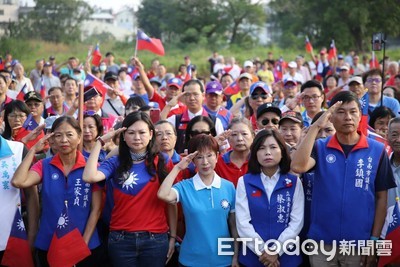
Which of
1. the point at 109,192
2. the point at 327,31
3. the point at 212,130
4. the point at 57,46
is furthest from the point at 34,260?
the point at 327,31

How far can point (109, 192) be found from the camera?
4.93 metres

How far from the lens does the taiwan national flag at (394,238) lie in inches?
184

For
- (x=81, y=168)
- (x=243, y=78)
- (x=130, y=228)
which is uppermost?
(x=243, y=78)

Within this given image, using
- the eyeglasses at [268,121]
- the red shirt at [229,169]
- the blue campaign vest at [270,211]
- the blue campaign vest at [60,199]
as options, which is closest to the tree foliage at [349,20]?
the eyeglasses at [268,121]

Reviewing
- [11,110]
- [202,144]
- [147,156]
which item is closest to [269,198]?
[202,144]

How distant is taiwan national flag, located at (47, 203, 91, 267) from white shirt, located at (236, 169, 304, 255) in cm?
128

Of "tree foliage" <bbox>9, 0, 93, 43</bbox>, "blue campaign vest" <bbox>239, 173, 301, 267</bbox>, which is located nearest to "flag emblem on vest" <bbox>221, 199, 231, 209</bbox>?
"blue campaign vest" <bbox>239, 173, 301, 267</bbox>

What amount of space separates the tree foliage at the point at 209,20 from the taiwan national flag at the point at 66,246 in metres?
38.2

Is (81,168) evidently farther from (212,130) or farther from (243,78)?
(243,78)

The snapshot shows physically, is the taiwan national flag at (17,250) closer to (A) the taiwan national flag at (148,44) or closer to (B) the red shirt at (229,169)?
(B) the red shirt at (229,169)

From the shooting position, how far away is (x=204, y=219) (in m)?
4.62

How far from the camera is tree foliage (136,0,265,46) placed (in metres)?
43.8

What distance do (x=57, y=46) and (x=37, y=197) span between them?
3134 centimetres

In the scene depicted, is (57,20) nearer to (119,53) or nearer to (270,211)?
(119,53)
